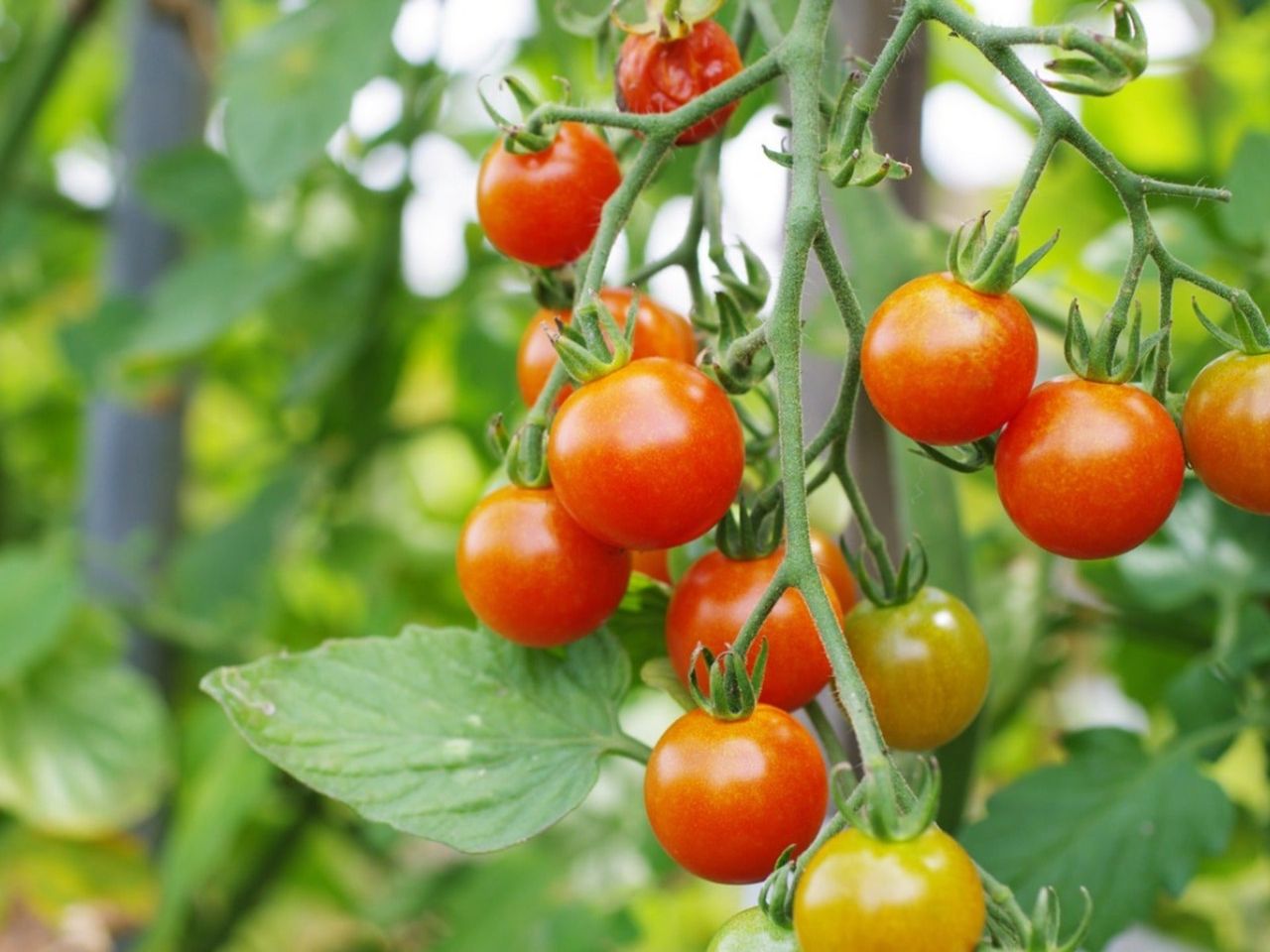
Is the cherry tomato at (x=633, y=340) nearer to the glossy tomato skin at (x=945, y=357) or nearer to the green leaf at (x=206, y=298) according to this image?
the glossy tomato skin at (x=945, y=357)

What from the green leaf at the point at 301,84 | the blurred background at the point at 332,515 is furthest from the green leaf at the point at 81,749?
the green leaf at the point at 301,84

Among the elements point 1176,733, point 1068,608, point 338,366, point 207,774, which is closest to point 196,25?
point 338,366

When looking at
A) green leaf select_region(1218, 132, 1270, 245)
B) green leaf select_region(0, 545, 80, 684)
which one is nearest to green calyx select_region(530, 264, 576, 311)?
green leaf select_region(1218, 132, 1270, 245)

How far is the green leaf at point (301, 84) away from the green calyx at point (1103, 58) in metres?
0.42

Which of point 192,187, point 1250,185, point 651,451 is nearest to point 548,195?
point 651,451

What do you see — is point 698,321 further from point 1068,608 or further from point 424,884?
point 424,884

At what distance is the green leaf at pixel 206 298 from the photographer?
0.97 metres

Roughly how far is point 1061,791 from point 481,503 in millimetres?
321

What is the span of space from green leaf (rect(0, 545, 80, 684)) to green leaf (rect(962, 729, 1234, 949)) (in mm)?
674

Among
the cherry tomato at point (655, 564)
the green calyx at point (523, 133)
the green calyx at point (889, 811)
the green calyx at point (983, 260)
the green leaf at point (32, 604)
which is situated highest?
the green calyx at point (523, 133)

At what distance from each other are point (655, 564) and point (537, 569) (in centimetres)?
9

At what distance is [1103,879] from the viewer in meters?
0.61

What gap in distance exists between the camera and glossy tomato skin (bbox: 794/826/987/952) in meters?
0.33

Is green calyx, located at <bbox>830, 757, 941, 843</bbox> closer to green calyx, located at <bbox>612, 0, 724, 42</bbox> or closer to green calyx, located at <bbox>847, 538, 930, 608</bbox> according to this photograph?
green calyx, located at <bbox>847, 538, 930, 608</bbox>
